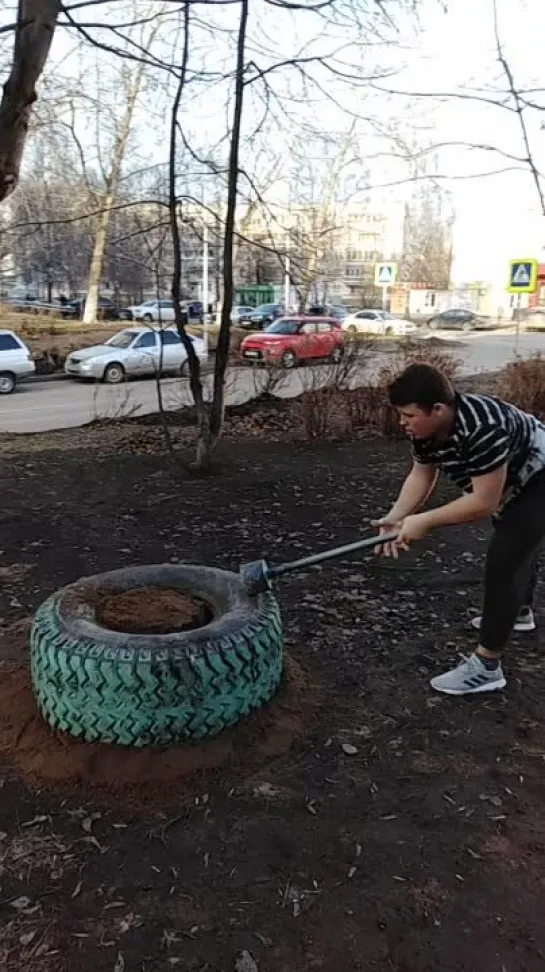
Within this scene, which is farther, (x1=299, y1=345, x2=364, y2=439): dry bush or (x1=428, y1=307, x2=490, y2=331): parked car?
(x1=428, y1=307, x2=490, y2=331): parked car

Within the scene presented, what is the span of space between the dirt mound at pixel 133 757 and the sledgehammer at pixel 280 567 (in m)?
0.44

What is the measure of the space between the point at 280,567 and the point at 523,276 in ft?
46.1

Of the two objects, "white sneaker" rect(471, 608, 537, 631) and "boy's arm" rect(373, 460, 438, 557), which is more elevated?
"boy's arm" rect(373, 460, 438, 557)

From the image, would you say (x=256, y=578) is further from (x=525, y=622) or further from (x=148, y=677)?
(x=525, y=622)

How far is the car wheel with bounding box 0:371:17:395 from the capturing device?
16.7 meters

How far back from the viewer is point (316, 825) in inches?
84.4

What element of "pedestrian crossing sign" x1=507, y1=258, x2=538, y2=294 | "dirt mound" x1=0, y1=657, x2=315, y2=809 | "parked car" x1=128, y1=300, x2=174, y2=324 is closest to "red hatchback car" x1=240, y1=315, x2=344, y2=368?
"parked car" x1=128, y1=300, x2=174, y2=324

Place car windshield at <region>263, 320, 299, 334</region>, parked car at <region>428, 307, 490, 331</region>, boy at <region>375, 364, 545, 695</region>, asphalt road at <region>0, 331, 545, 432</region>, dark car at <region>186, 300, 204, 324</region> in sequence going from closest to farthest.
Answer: boy at <region>375, 364, 545, 695</region> < asphalt road at <region>0, 331, 545, 432</region> < dark car at <region>186, 300, 204, 324</region> < car windshield at <region>263, 320, 299, 334</region> < parked car at <region>428, 307, 490, 331</region>

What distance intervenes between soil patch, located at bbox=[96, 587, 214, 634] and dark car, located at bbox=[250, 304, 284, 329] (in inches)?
1147

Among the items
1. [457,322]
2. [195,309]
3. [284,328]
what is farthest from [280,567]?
[457,322]

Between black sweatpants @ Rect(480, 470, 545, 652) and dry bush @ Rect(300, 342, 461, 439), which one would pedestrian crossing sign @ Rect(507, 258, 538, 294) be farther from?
black sweatpants @ Rect(480, 470, 545, 652)

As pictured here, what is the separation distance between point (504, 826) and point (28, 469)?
18.7 feet

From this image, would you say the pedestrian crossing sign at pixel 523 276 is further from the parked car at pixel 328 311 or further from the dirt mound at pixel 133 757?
the dirt mound at pixel 133 757

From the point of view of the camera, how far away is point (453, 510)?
2451mm
